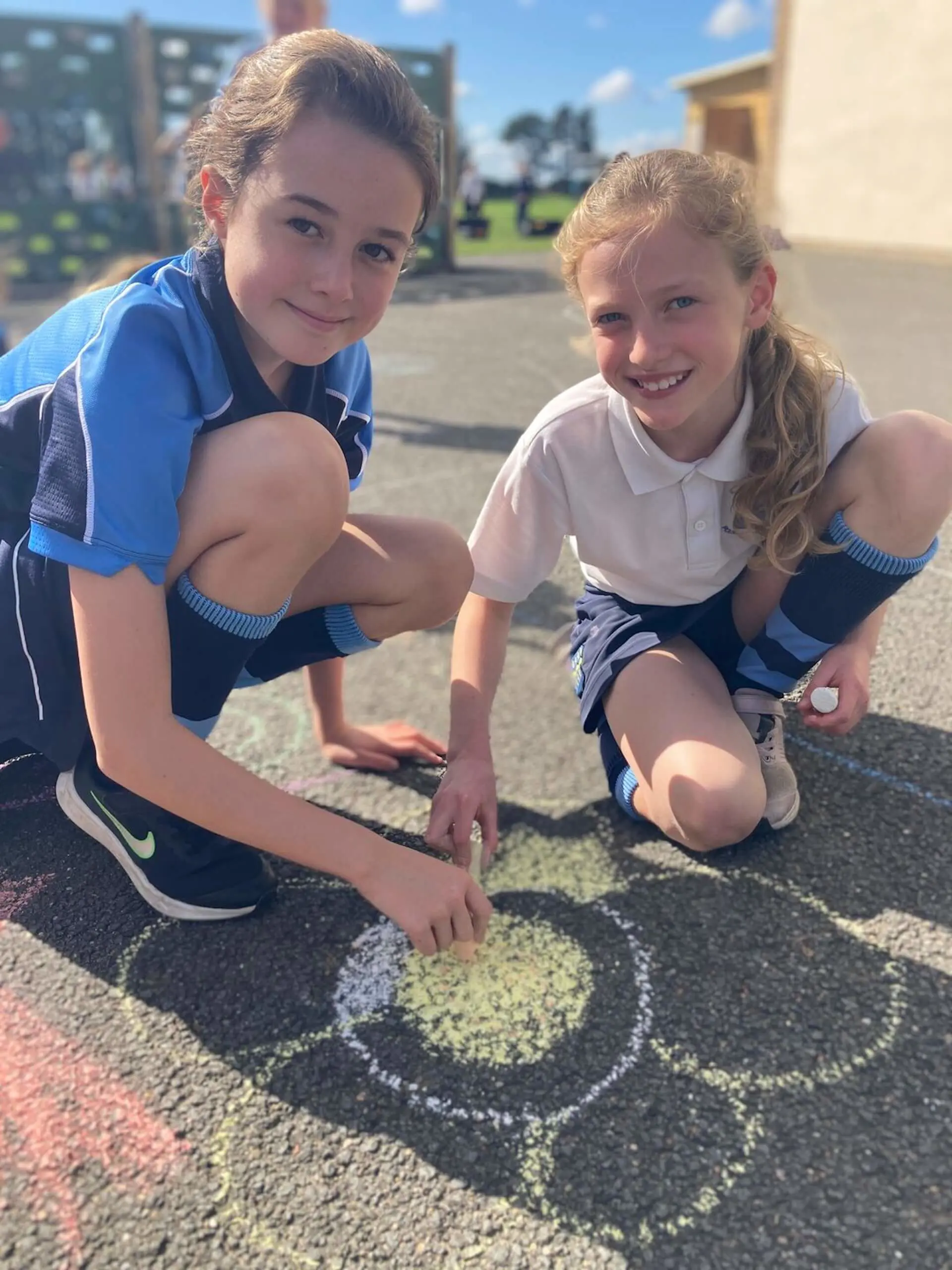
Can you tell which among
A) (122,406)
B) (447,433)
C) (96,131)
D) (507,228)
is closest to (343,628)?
(122,406)

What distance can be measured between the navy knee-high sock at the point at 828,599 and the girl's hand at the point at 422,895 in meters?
0.65

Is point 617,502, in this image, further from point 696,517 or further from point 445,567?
point 445,567

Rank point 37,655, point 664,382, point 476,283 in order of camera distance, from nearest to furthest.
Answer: point 37,655 → point 664,382 → point 476,283

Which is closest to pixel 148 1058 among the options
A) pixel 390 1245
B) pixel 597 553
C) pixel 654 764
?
pixel 390 1245

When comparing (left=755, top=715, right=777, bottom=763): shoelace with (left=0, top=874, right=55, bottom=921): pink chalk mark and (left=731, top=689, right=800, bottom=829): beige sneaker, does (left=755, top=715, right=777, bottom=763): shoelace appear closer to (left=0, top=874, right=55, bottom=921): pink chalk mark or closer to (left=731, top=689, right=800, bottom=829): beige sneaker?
(left=731, top=689, right=800, bottom=829): beige sneaker

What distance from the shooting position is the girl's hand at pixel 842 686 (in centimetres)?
142

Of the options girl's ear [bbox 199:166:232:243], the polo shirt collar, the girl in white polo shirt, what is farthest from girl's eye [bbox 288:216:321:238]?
the polo shirt collar

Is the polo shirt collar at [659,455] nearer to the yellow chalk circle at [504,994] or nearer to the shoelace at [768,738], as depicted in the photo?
the shoelace at [768,738]

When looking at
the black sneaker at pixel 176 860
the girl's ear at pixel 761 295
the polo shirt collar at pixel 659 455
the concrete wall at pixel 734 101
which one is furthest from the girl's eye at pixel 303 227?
the concrete wall at pixel 734 101

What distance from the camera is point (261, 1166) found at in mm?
979

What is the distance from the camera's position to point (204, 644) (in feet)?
3.94

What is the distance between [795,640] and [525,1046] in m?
0.72

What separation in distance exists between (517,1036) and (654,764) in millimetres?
444

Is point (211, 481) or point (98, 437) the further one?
point (211, 481)
